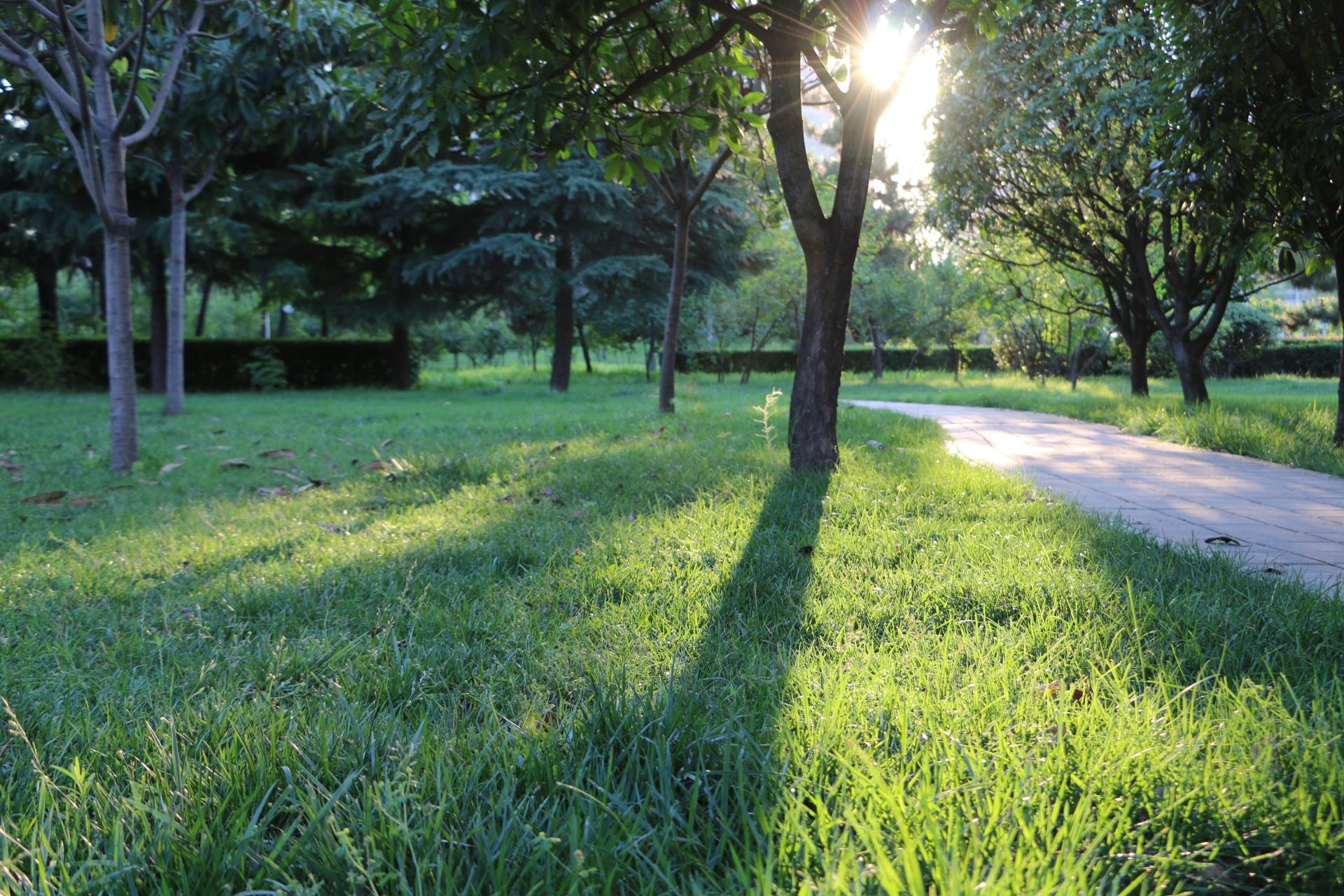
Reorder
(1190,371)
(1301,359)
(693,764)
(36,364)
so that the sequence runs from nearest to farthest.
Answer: (693,764) → (1190,371) → (36,364) → (1301,359)

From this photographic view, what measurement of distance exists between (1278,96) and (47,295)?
24.6 meters

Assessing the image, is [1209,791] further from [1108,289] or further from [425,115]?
[1108,289]

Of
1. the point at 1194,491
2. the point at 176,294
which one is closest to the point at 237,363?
the point at 176,294

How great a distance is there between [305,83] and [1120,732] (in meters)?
10.5

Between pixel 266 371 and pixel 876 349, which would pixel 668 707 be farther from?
pixel 876 349

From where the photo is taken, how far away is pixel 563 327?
63.9 ft

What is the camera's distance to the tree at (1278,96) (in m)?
5.10

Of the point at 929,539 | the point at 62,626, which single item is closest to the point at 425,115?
the point at 62,626

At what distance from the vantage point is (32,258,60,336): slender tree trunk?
18734 millimetres

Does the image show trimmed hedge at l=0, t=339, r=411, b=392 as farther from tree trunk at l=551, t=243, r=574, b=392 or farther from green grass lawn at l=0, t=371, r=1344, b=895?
green grass lawn at l=0, t=371, r=1344, b=895

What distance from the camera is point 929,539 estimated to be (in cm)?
337

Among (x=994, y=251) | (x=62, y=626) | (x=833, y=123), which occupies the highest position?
(x=833, y=123)

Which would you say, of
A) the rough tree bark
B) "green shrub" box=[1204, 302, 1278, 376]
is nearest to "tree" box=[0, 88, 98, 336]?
the rough tree bark

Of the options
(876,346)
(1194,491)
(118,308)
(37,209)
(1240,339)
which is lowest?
(1194,491)
